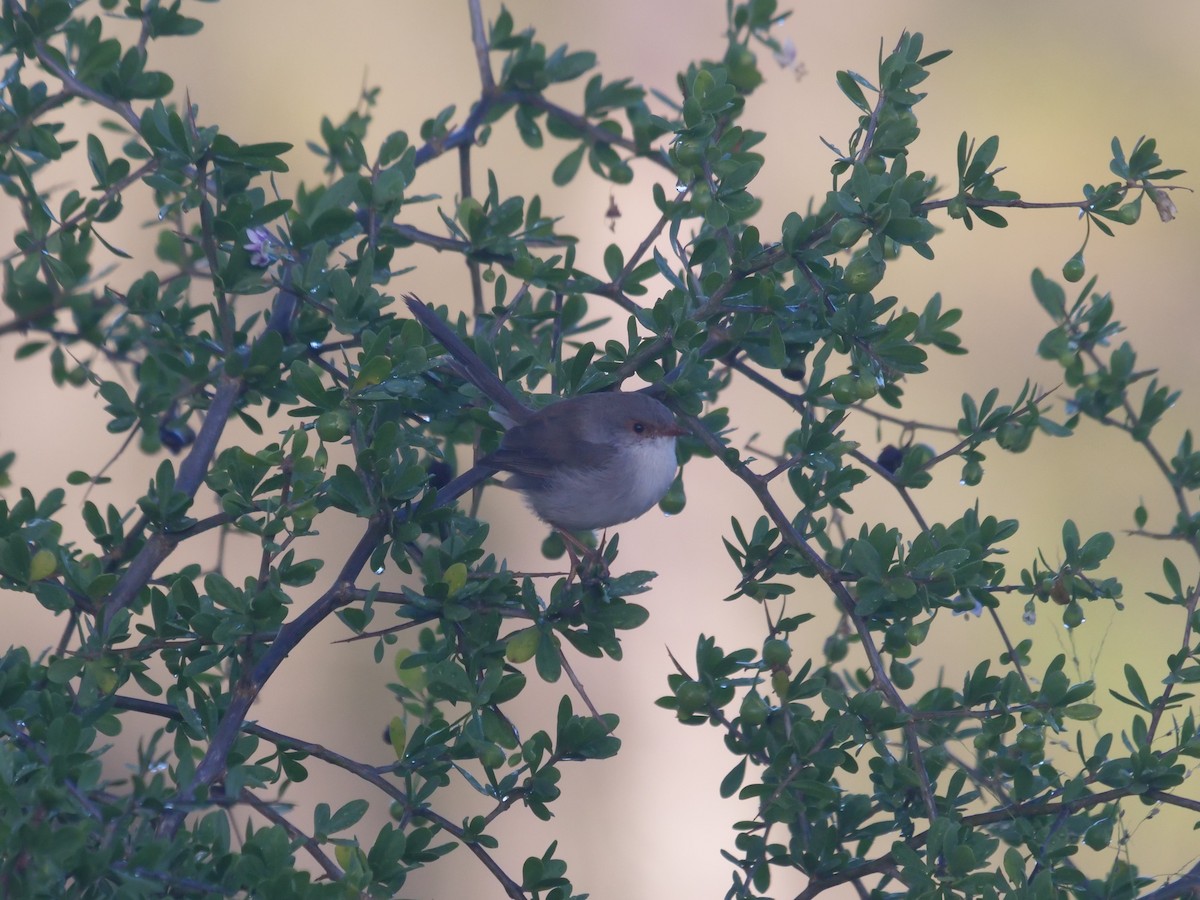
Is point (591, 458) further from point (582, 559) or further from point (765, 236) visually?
point (765, 236)

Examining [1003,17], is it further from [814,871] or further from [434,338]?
[814,871]

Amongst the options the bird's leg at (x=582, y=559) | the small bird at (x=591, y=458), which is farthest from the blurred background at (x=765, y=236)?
the bird's leg at (x=582, y=559)

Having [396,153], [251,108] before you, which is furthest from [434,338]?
[251,108]

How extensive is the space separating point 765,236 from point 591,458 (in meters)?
5.36

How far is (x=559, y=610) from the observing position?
104 inches

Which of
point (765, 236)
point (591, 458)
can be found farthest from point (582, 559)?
point (765, 236)

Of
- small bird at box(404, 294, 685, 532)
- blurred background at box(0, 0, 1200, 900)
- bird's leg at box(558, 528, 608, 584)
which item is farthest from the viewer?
blurred background at box(0, 0, 1200, 900)

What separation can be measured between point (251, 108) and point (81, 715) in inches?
275

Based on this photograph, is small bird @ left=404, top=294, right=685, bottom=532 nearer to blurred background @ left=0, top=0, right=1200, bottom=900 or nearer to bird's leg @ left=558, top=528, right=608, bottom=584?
bird's leg @ left=558, top=528, right=608, bottom=584

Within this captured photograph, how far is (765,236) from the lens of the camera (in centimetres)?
886

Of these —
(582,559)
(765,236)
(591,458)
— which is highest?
(765,236)

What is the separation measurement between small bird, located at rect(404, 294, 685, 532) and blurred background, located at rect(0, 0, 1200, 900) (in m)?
3.48

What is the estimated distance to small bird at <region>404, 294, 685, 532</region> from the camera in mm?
3721

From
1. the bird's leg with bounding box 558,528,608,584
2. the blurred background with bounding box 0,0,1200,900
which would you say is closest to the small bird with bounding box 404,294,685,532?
the bird's leg with bounding box 558,528,608,584
